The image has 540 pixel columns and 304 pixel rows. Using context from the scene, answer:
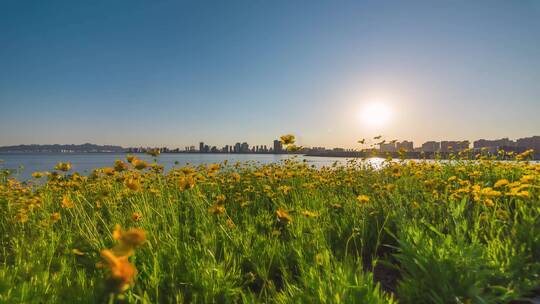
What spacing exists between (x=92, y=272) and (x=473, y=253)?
10.2ft

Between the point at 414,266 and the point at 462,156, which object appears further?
the point at 462,156

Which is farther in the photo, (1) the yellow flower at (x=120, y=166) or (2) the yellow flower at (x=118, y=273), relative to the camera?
(1) the yellow flower at (x=120, y=166)

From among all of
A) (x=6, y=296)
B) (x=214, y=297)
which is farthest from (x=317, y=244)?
(x=6, y=296)

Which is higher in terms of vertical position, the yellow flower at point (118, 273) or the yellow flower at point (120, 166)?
the yellow flower at point (120, 166)

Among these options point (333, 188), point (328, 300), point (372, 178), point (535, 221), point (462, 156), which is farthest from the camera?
point (462, 156)

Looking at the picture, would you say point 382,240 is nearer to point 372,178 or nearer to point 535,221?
point 535,221

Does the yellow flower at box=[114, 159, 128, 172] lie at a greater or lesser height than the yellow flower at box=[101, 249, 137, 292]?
greater

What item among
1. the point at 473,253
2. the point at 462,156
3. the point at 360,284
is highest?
the point at 462,156

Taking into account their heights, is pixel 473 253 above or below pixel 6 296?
above

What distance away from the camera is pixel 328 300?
1.59 m

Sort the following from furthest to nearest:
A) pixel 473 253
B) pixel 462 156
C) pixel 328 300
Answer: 1. pixel 462 156
2. pixel 473 253
3. pixel 328 300

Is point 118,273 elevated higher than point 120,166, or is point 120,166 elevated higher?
point 120,166

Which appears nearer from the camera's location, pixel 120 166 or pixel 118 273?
pixel 118 273

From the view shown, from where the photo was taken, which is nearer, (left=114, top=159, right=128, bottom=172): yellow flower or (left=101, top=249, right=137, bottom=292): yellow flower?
(left=101, top=249, right=137, bottom=292): yellow flower
